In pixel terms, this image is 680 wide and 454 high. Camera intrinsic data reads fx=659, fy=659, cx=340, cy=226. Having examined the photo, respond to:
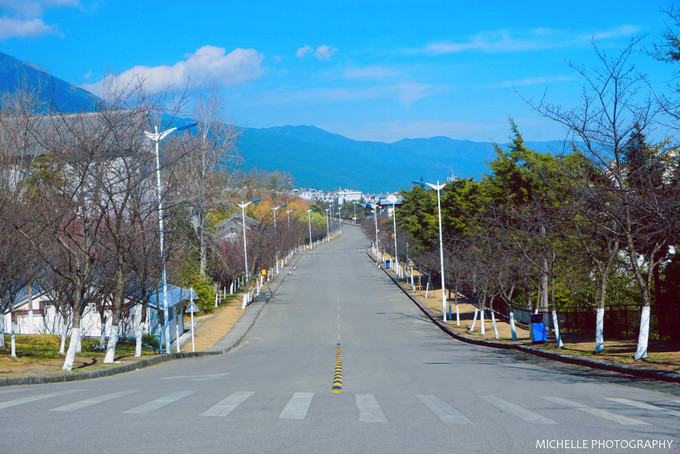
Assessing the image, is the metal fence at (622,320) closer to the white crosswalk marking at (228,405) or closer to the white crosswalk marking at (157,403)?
the white crosswalk marking at (228,405)

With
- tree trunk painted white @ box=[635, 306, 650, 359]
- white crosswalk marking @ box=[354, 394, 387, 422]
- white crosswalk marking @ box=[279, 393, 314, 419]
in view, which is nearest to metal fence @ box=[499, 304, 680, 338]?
tree trunk painted white @ box=[635, 306, 650, 359]

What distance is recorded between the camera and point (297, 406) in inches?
428

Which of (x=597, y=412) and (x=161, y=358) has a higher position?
(x=597, y=412)

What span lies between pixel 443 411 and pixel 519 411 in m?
1.16

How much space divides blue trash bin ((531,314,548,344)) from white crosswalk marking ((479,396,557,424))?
52.1ft

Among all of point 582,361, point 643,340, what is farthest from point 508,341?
point 643,340

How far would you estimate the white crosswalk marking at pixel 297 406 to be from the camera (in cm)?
971

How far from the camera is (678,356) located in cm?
1836

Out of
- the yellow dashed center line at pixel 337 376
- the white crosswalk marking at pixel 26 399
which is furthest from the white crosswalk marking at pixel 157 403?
the yellow dashed center line at pixel 337 376

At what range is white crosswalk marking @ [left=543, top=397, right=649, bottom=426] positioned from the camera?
883 centimetres

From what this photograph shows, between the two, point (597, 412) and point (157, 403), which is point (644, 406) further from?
point (157, 403)

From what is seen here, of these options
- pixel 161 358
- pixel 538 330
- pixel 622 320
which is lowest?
pixel 161 358

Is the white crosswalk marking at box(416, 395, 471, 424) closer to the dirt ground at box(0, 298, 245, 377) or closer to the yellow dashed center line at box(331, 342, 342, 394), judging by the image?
the yellow dashed center line at box(331, 342, 342, 394)

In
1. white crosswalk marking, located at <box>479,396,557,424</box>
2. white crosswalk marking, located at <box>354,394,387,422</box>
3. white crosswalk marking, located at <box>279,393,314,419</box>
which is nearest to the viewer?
white crosswalk marking, located at <box>479,396,557,424</box>
